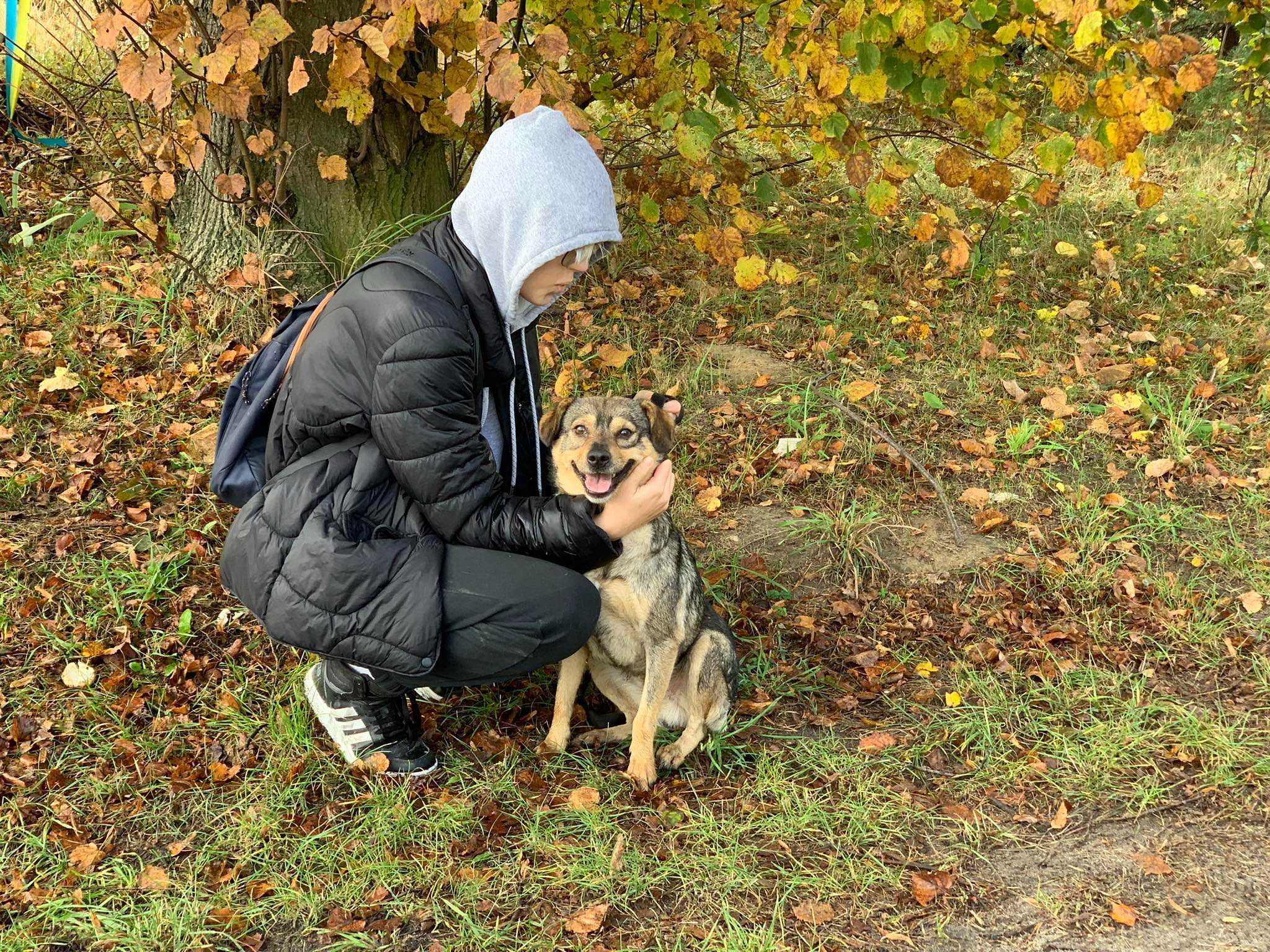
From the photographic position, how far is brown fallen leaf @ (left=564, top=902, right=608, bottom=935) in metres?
3.16

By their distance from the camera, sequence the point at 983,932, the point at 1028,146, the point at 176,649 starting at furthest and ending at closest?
1. the point at 1028,146
2. the point at 176,649
3. the point at 983,932

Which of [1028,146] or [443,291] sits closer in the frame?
[443,291]

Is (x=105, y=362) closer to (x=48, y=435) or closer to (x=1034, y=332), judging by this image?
(x=48, y=435)

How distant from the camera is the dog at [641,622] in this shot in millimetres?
3834

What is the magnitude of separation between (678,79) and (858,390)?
198 centimetres

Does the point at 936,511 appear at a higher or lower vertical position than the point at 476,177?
lower

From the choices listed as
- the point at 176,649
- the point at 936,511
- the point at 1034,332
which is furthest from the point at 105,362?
the point at 1034,332

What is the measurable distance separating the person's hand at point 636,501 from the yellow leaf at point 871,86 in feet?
6.92

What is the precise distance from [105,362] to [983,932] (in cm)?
502

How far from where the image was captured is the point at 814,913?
3246 mm

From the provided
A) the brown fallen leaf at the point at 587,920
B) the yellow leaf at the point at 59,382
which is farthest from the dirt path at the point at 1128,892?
the yellow leaf at the point at 59,382

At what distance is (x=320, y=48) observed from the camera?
14.0 feet

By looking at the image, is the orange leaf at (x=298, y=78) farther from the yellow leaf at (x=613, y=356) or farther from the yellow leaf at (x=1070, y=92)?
the yellow leaf at (x=1070, y=92)

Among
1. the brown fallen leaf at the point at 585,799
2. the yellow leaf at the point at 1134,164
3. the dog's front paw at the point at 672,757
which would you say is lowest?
the dog's front paw at the point at 672,757
